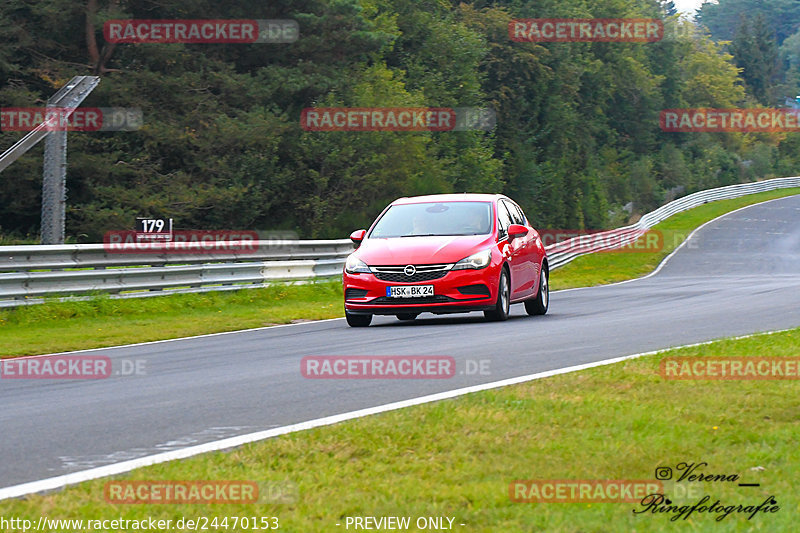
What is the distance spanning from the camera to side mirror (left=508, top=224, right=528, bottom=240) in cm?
1595

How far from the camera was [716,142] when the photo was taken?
4240 inches

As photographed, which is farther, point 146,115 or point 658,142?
point 658,142

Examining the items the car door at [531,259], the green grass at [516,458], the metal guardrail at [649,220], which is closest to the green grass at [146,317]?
the car door at [531,259]

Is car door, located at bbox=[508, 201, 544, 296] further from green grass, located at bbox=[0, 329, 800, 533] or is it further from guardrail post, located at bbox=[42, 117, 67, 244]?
guardrail post, located at bbox=[42, 117, 67, 244]

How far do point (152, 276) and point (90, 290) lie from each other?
152cm

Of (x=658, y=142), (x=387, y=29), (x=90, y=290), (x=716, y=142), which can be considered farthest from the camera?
(x=716, y=142)

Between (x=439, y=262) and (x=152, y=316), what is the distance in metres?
5.41

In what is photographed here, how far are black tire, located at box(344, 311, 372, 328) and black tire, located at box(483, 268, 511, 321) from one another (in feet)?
5.32

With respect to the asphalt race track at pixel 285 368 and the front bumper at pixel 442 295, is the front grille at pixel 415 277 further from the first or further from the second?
the asphalt race track at pixel 285 368

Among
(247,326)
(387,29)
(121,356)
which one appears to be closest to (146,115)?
(387,29)

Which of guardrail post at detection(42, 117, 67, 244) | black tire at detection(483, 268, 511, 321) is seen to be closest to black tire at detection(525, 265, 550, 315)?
black tire at detection(483, 268, 511, 321)

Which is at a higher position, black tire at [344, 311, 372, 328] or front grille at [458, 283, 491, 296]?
front grille at [458, 283, 491, 296]

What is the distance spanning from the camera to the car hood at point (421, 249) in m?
15.0

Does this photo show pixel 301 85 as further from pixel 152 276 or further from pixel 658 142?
pixel 658 142
